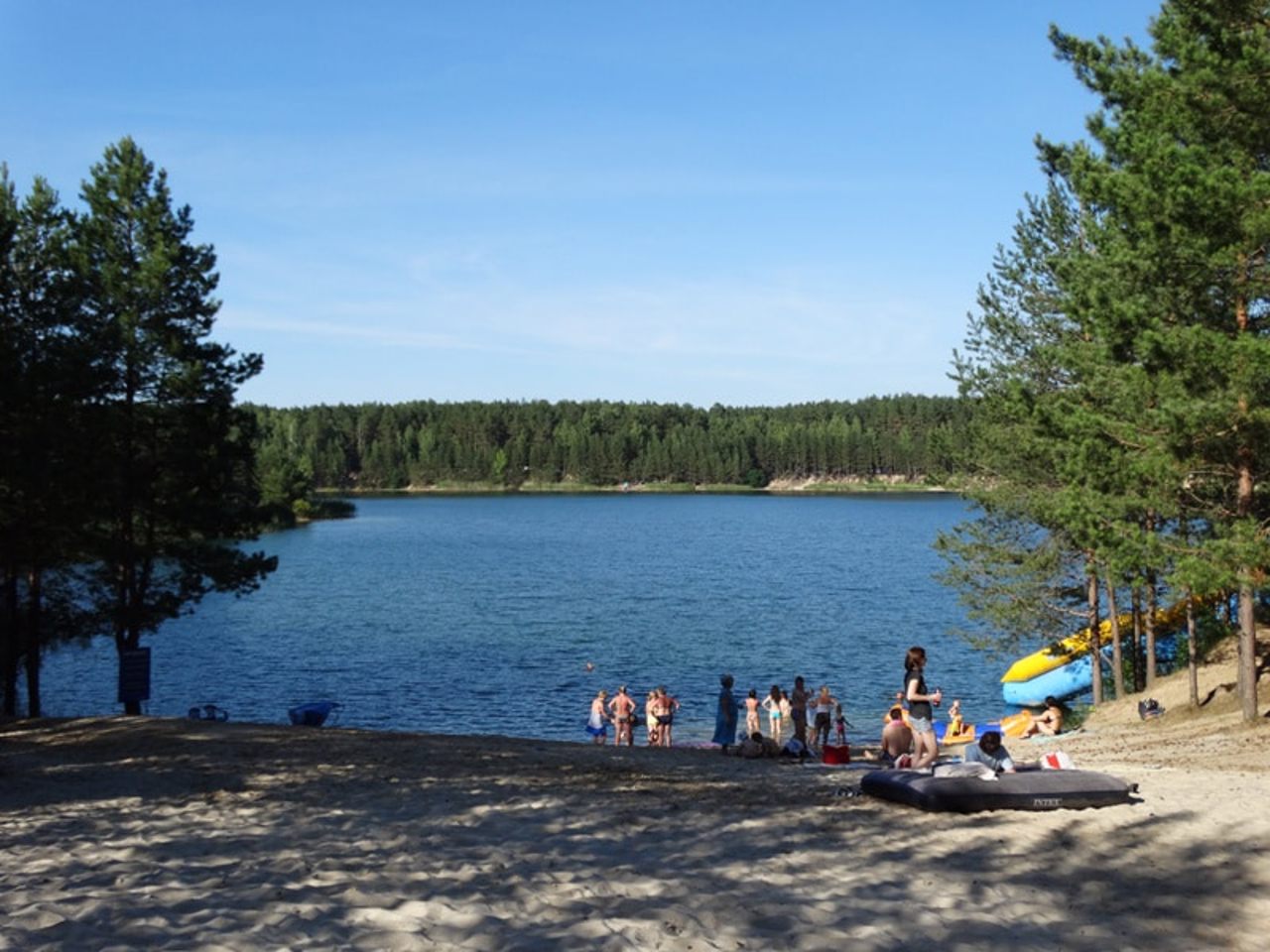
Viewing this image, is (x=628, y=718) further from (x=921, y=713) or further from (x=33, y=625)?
(x=921, y=713)

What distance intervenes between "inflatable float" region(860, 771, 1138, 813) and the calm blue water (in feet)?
57.6

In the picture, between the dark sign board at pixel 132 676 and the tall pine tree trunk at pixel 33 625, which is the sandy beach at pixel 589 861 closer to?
the dark sign board at pixel 132 676

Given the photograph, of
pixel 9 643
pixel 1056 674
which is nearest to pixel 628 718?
pixel 9 643

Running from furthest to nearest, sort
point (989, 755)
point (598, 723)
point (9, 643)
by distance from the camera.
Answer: point (598, 723)
point (9, 643)
point (989, 755)

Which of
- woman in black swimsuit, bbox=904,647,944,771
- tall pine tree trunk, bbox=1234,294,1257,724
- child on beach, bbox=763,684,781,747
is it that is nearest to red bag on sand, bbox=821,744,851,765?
child on beach, bbox=763,684,781,747

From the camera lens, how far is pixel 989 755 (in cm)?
1186

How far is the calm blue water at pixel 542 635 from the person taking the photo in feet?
112

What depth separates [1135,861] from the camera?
938 cm

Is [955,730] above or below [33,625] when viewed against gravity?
below

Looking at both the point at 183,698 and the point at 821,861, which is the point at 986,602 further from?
the point at 183,698

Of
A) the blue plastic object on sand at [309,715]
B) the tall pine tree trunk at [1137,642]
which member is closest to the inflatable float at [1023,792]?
the blue plastic object on sand at [309,715]

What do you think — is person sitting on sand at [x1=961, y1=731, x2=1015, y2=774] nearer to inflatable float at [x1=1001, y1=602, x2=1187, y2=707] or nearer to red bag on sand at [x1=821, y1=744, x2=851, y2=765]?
red bag on sand at [x1=821, y1=744, x2=851, y2=765]

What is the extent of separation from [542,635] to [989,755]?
3573cm

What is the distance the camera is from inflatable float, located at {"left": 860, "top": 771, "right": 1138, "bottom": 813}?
11070mm
